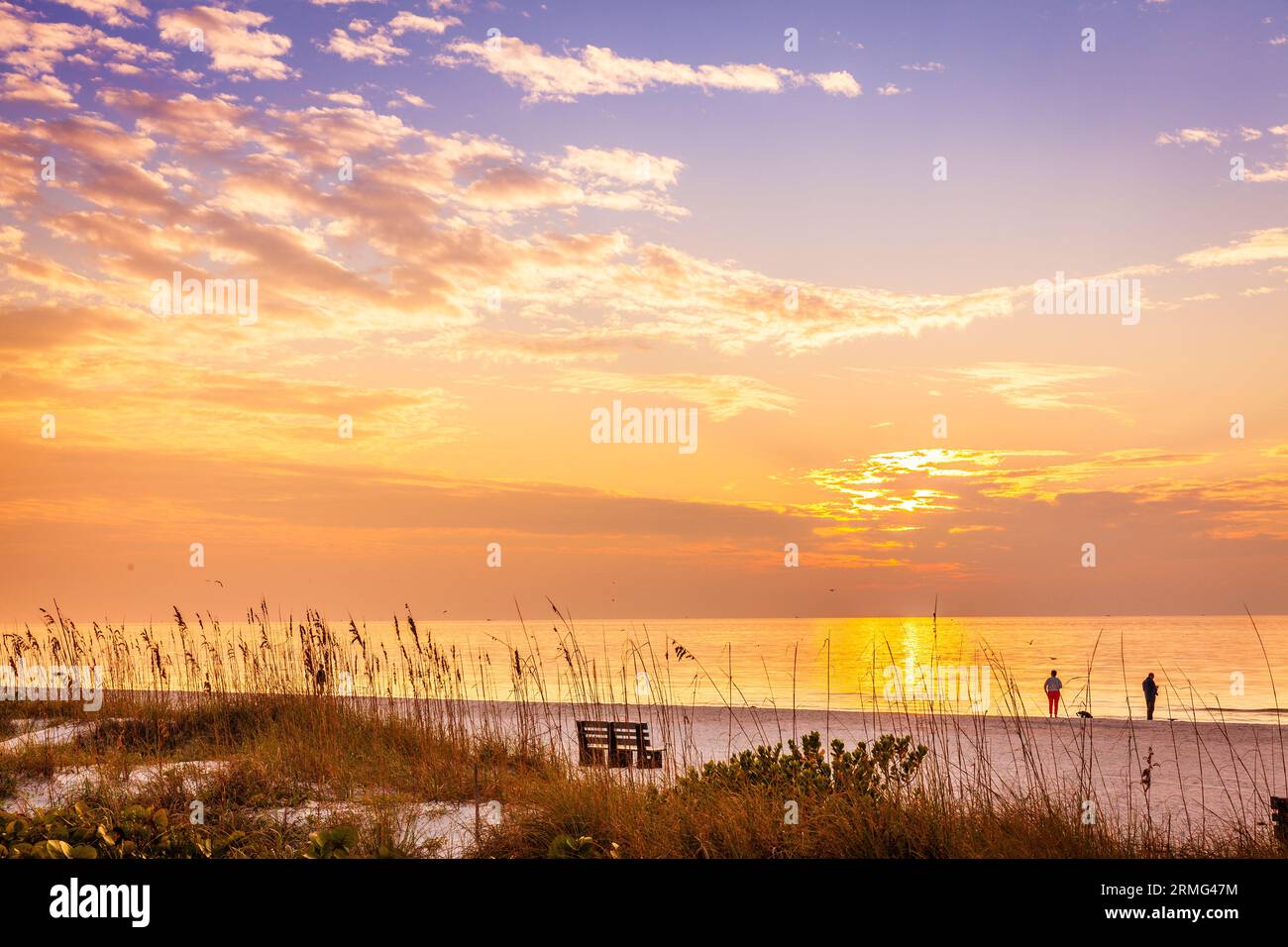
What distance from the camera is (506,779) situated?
9.59m

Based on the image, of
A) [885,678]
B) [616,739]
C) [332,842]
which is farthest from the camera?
[616,739]

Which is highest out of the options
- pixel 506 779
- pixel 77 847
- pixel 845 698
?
pixel 77 847

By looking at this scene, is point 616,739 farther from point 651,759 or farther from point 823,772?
point 823,772

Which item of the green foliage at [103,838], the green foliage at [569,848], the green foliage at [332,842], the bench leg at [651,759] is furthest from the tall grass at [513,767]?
the green foliage at [103,838]

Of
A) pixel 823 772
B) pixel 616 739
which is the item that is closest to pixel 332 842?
pixel 823 772

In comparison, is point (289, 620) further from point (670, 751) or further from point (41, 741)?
point (670, 751)

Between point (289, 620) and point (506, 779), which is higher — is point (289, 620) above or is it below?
above

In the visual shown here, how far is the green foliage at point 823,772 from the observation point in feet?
23.2

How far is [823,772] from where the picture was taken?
725 cm

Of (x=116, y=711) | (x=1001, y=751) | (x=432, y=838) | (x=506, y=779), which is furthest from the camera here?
(x=1001, y=751)

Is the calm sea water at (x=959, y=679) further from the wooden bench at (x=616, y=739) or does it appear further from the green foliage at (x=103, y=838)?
the green foliage at (x=103, y=838)

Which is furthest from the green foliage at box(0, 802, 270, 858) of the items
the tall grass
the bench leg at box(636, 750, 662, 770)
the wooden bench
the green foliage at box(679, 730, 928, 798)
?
the wooden bench
